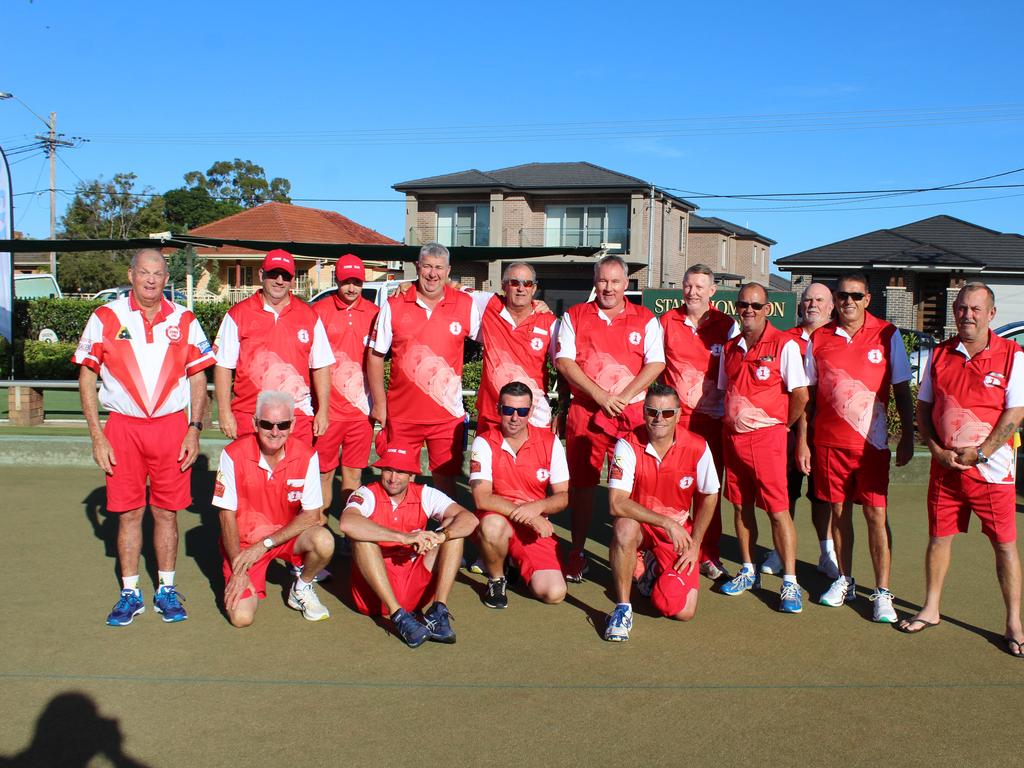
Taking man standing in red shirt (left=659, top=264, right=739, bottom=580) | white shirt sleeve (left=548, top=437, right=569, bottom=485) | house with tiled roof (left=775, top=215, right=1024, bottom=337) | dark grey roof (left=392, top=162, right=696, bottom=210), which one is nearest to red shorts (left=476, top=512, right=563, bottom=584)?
white shirt sleeve (left=548, top=437, right=569, bottom=485)

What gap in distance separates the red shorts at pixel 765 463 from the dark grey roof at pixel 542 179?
97.3ft

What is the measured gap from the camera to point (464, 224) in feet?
119

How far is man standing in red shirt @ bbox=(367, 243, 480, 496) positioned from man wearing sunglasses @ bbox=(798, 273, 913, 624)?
2.07 meters

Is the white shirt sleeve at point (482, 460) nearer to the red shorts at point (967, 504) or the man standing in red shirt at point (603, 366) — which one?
the man standing in red shirt at point (603, 366)

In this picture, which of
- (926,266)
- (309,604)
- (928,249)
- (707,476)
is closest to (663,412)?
(707,476)

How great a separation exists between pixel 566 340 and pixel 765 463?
1358mm

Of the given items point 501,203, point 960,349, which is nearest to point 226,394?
point 960,349

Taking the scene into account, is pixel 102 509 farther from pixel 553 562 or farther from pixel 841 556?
pixel 841 556

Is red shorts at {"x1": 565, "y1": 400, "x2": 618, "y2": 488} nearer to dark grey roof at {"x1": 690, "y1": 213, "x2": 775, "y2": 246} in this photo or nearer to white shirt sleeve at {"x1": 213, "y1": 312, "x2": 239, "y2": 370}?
white shirt sleeve at {"x1": 213, "y1": 312, "x2": 239, "y2": 370}

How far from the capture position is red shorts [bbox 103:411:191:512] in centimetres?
462

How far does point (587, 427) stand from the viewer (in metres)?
5.50

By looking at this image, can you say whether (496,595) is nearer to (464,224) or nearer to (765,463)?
(765,463)

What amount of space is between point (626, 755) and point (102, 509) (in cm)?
517

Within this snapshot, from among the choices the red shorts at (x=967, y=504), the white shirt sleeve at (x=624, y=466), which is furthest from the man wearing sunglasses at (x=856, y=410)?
the white shirt sleeve at (x=624, y=466)
